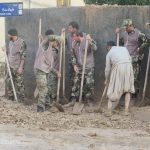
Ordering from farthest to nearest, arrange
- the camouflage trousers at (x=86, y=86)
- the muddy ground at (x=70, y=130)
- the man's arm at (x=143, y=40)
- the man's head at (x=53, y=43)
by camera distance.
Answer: the camouflage trousers at (x=86, y=86)
the man's arm at (x=143, y=40)
the man's head at (x=53, y=43)
the muddy ground at (x=70, y=130)

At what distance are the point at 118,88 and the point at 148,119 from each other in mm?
920

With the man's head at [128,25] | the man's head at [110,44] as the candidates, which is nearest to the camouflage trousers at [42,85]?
the man's head at [110,44]

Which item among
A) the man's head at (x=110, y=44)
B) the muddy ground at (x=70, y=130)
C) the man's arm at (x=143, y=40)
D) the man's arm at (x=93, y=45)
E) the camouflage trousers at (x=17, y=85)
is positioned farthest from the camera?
the camouflage trousers at (x=17, y=85)

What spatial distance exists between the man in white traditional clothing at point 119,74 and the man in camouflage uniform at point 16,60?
93.5 inches

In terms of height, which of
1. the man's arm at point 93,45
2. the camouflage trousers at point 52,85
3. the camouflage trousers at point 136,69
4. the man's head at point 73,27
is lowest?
the camouflage trousers at point 52,85

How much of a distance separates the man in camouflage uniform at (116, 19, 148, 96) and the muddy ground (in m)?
0.91

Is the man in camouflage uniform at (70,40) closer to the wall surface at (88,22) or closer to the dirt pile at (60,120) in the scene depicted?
the wall surface at (88,22)

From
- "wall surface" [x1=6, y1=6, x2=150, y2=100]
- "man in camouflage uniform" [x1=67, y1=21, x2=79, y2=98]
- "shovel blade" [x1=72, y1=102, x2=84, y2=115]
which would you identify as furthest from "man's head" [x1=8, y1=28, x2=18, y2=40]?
"shovel blade" [x1=72, y1=102, x2=84, y2=115]

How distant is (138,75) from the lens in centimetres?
1348

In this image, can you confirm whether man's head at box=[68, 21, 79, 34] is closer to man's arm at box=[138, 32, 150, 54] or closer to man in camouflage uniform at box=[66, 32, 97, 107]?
man in camouflage uniform at box=[66, 32, 97, 107]

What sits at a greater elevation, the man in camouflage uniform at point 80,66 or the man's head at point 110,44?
the man's head at point 110,44

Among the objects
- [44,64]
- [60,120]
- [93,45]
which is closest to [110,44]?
[93,45]

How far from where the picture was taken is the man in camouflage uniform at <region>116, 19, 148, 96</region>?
43.4ft

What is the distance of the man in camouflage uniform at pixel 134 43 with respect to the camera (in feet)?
43.4
